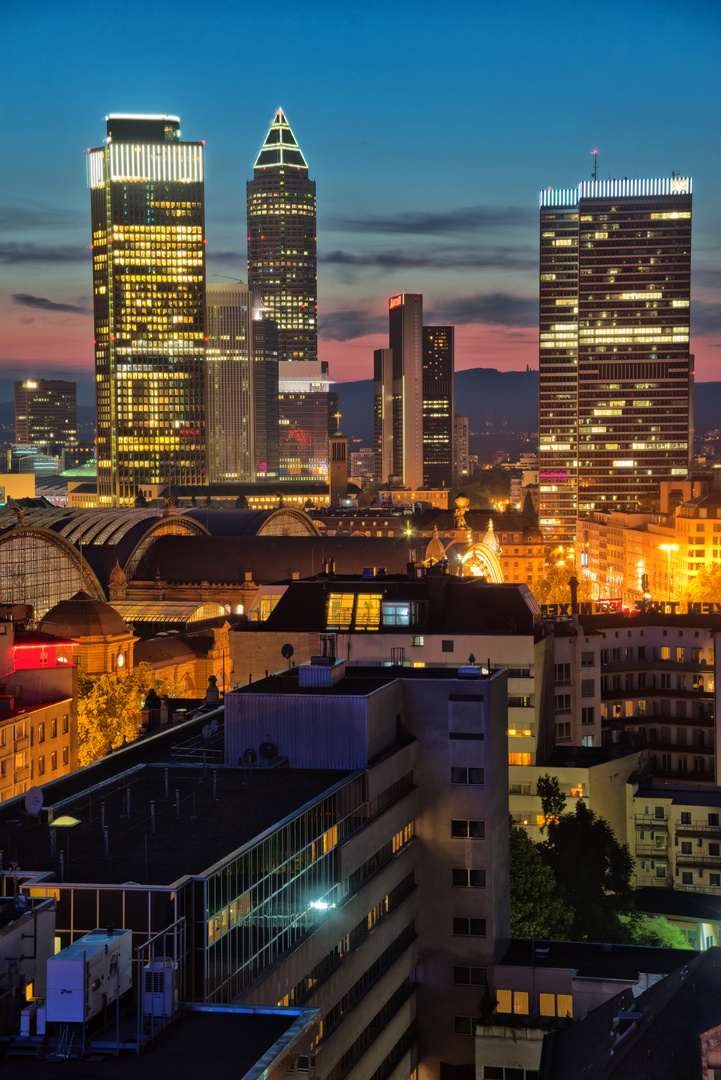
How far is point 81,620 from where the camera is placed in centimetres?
13775

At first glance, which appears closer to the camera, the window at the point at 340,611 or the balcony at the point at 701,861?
the window at the point at 340,611

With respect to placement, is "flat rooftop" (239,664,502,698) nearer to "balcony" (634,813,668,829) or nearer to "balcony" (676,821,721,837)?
"balcony" (634,813,668,829)

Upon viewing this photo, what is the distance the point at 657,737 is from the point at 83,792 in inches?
3382

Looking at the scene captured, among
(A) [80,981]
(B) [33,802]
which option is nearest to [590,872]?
(B) [33,802]

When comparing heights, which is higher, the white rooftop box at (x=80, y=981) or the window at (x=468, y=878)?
the white rooftop box at (x=80, y=981)

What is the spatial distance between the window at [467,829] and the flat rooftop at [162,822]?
9.52 m

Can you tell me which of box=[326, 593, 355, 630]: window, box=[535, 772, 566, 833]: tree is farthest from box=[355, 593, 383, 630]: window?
box=[535, 772, 566, 833]: tree

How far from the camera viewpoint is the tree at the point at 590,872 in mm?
80188

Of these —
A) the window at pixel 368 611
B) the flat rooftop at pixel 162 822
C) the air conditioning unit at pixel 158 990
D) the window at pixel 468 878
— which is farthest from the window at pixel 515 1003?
the window at pixel 368 611

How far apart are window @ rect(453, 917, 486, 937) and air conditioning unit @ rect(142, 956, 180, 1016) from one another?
31.2m

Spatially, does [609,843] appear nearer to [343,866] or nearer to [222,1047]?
[343,866]

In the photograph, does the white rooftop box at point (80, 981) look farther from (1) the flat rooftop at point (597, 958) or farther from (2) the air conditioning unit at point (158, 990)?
(1) the flat rooftop at point (597, 958)

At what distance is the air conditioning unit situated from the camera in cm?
3456

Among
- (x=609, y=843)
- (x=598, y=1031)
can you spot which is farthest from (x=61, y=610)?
(x=598, y=1031)
